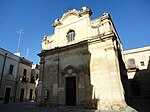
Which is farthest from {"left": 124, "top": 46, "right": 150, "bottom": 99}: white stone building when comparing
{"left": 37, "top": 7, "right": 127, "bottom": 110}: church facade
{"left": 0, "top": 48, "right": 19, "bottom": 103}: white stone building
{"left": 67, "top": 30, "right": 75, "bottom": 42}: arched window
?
{"left": 0, "top": 48, "right": 19, "bottom": 103}: white stone building

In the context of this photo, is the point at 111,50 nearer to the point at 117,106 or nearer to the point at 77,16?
the point at 117,106

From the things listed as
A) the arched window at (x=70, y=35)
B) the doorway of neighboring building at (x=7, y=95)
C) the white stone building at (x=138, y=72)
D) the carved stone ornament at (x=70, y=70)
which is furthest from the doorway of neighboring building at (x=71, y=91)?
the white stone building at (x=138, y=72)

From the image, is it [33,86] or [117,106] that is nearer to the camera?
→ [117,106]

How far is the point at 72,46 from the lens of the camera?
1199cm

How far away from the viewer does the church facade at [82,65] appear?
9227mm

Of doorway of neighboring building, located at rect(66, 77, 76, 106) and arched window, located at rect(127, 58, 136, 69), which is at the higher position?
arched window, located at rect(127, 58, 136, 69)

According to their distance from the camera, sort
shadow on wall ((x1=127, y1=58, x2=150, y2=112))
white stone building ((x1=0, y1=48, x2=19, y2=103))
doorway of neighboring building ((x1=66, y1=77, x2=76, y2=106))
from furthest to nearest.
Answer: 1. shadow on wall ((x1=127, y1=58, x2=150, y2=112))
2. white stone building ((x1=0, y1=48, x2=19, y2=103))
3. doorway of neighboring building ((x1=66, y1=77, x2=76, y2=106))

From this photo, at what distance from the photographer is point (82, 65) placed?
10992 millimetres

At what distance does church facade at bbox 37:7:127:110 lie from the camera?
30.3 feet

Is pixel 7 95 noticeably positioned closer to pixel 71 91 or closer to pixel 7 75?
pixel 7 75

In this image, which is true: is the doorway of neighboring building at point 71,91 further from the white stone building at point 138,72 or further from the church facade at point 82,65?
the white stone building at point 138,72

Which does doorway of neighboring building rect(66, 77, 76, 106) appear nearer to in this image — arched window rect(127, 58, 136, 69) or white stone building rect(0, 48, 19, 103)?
white stone building rect(0, 48, 19, 103)

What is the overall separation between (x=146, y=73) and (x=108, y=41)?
14.2 m

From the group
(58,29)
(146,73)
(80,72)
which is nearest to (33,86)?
(58,29)
